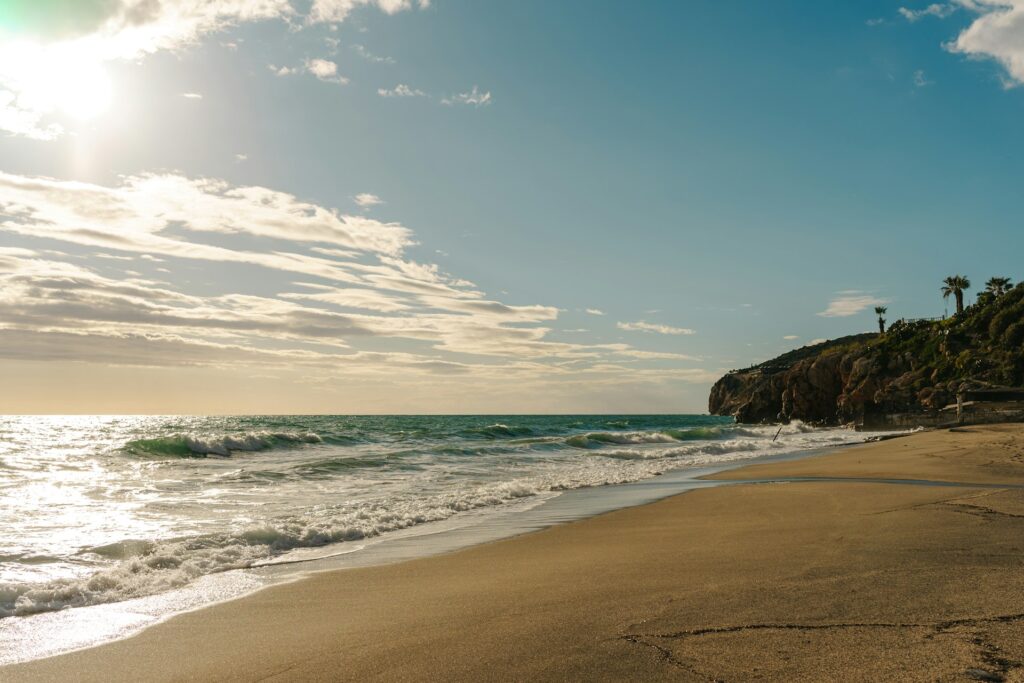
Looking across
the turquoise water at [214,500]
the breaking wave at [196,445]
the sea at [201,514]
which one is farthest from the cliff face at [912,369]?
the breaking wave at [196,445]

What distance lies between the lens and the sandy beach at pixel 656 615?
3650 mm

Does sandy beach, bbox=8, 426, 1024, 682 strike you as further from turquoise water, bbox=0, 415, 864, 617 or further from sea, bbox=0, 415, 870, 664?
turquoise water, bbox=0, 415, 864, 617

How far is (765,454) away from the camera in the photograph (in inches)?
1253

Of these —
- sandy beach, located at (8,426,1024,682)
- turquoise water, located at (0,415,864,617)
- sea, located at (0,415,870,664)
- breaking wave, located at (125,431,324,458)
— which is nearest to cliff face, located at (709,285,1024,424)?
turquoise water, located at (0,415,864,617)

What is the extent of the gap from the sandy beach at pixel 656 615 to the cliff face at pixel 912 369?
150 ft

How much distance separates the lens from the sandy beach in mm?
3650

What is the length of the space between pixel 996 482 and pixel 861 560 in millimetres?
9894

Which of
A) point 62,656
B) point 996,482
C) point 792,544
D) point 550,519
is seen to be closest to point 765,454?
point 996,482

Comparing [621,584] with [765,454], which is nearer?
[621,584]

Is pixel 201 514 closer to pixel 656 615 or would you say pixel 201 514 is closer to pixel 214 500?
pixel 214 500

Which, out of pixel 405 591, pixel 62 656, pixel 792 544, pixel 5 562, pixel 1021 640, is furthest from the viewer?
pixel 5 562

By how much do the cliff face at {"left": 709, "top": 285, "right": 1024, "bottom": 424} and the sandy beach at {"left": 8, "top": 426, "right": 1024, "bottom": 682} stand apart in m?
45.6

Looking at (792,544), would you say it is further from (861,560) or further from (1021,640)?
(1021,640)

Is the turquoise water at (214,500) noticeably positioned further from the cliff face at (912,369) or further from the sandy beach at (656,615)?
the cliff face at (912,369)
